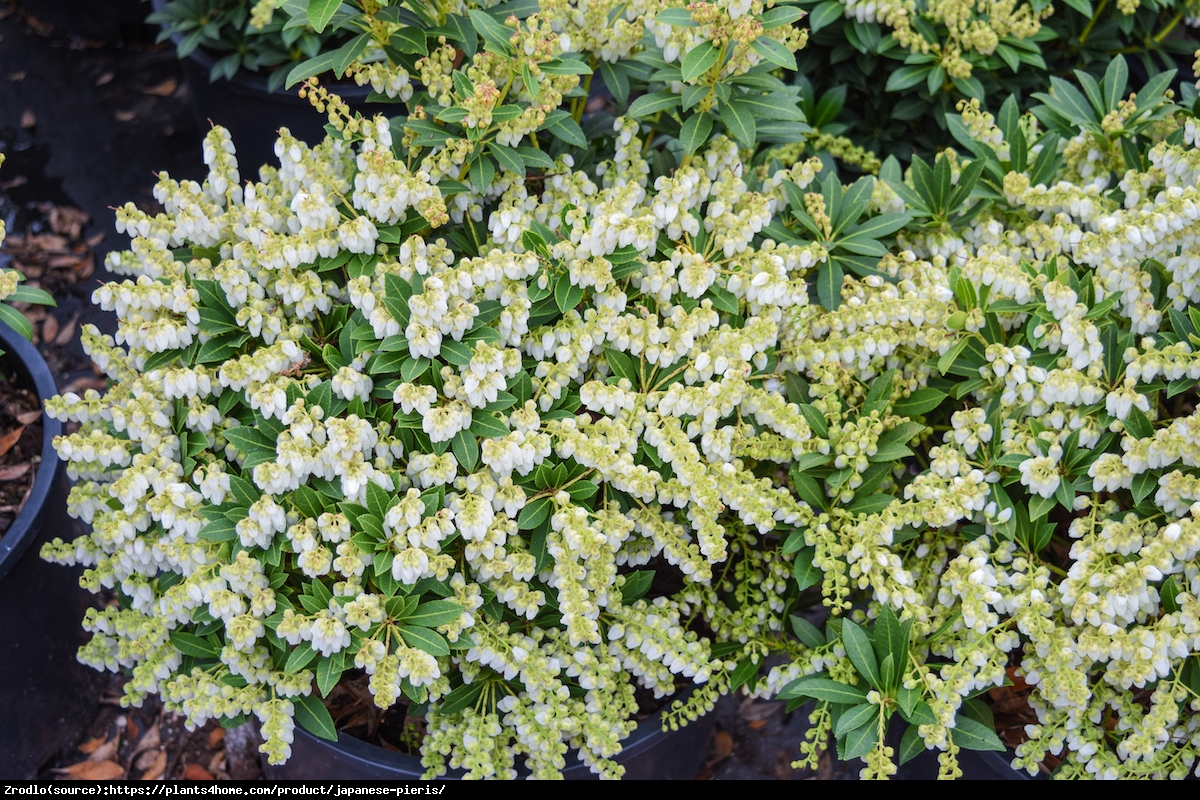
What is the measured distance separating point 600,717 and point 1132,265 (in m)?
1.73

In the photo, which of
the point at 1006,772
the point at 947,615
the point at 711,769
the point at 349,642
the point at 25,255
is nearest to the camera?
the point at 349,642

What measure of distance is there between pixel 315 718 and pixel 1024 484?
71.2 inches

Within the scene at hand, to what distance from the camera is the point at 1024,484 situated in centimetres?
239

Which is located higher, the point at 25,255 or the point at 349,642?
the point at 349,642

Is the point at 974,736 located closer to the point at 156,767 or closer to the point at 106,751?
the point at 156,767

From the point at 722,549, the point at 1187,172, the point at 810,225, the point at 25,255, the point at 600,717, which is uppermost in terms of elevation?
the point at 1187,172

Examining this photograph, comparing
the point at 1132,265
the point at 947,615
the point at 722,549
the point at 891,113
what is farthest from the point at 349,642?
the point at 891,113

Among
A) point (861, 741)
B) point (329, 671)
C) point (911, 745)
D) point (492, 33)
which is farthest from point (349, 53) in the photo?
point (911, 745)

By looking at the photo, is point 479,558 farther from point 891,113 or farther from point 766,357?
point 891,113

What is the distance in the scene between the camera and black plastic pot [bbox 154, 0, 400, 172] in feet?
13.9

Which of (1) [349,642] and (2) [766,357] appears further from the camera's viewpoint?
(2) [766,357]

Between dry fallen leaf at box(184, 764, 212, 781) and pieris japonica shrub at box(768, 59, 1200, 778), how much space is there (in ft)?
6.62

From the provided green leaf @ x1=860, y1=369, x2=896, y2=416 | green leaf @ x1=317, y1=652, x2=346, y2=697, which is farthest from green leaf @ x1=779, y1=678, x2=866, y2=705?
green leaf @ x1=317, y1=652, x2=346, y2=697

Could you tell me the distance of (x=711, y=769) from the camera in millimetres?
3412
